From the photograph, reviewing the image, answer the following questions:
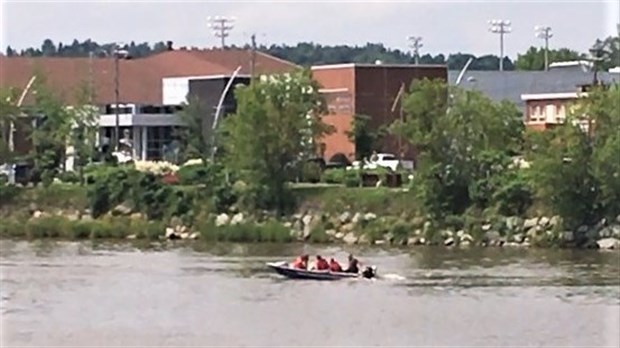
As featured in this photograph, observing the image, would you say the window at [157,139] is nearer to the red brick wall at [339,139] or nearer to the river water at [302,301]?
the red brick wall at [339,139]

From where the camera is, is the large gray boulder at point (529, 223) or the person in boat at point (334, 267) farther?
the large gray boulder at point (529, 223)

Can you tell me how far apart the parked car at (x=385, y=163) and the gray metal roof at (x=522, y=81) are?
11092 millimetres

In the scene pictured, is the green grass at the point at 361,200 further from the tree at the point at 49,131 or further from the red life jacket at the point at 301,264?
the red life jacket at the point at 301,264

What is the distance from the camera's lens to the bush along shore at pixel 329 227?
67.7 m

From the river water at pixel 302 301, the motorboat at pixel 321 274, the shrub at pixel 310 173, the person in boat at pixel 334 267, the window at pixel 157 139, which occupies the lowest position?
the river water at pixel 302 301

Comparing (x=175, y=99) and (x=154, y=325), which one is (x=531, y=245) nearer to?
(x=154, y=325)

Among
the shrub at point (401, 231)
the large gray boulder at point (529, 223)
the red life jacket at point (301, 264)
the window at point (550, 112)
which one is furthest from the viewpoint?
the window at point (550, 112)

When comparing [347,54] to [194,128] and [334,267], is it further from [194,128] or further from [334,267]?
[334,267]

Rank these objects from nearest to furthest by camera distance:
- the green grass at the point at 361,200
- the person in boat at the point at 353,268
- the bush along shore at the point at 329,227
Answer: the person in boat at the point at 353,268 → the bush along shore at the point at 329,227 → the green grass at the point at 361,200

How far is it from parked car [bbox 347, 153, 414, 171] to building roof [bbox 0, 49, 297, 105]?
16440mm

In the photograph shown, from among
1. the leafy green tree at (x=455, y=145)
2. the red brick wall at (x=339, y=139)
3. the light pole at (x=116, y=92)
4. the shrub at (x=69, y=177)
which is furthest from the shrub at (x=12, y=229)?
the light pole at (x=116, y=92)

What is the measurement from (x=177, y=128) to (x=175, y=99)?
16.9 feet

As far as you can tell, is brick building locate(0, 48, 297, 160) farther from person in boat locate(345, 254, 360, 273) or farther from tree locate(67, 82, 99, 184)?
person in boat locate(345, 254, 360, 273)

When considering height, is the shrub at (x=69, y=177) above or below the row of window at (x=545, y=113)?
below
